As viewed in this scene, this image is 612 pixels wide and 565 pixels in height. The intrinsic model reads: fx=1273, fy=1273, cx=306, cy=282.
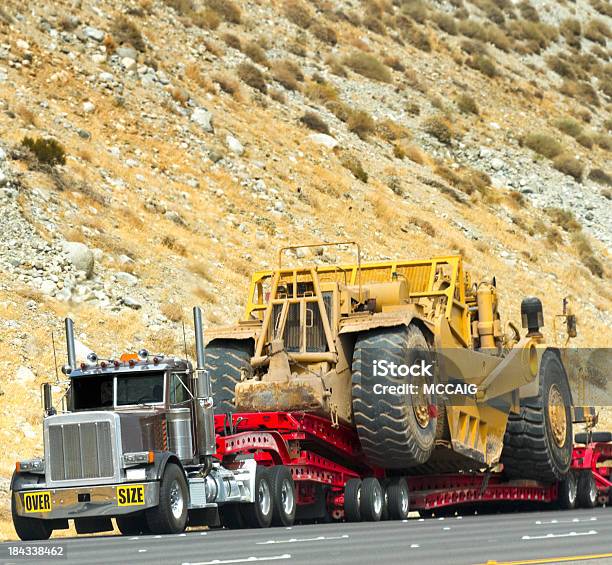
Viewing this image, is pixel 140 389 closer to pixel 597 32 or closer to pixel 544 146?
pixel 544 146

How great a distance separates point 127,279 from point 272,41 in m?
23.5

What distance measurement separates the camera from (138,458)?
16688 millimetres

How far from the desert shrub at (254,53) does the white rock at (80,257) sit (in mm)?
20800

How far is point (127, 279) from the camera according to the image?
33.0m

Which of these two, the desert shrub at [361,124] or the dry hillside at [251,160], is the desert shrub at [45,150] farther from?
the desert shrub at [361,124]

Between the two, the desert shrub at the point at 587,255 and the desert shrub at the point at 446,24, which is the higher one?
the desert shrub at the point at 446,24

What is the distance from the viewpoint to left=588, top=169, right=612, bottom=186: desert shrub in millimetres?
56969

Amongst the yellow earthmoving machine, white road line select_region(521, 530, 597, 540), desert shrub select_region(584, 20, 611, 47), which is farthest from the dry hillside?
white road line select_region(521, 530, 597, 540)

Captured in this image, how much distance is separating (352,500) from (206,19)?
115ft

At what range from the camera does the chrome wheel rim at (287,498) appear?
1842 centimetres

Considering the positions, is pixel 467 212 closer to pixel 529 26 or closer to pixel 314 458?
pixel 529 26

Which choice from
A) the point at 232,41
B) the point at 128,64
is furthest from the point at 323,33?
the point at 128,64

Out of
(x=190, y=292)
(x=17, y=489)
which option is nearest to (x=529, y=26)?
(x=190, y=292)

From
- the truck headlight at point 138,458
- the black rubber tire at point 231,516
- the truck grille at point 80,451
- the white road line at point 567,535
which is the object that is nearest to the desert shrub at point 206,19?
the black rubber tire at point 231,516
